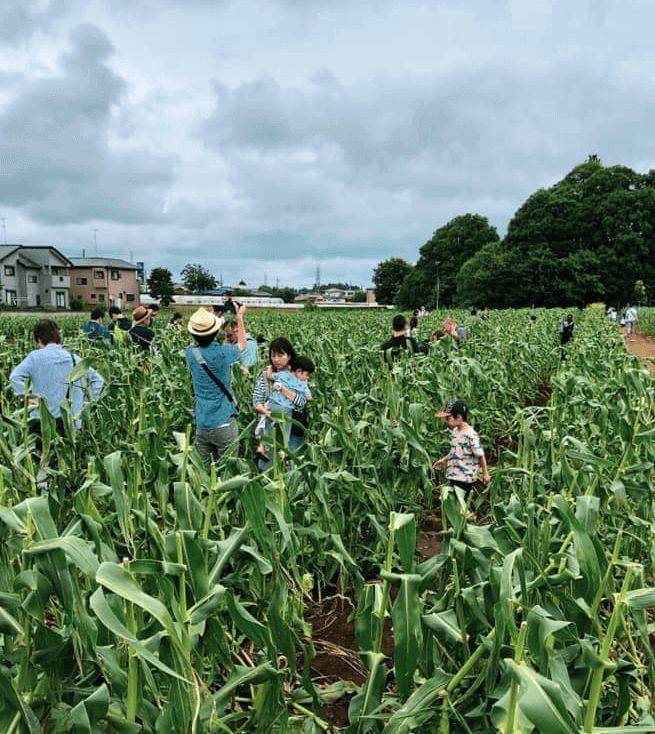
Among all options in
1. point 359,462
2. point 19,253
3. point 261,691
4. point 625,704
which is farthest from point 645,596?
point 19,253

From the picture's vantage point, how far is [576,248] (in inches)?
1834

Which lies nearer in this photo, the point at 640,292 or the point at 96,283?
the point at 640,292

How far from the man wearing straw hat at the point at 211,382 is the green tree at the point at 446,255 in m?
62.0

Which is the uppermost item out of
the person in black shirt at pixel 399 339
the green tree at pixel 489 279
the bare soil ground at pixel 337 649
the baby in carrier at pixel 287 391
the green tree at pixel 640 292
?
the green tree at pixel 489 279

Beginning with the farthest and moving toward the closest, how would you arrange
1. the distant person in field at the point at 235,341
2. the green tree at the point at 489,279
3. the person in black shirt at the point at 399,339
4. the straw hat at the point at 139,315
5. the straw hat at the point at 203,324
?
the green tree at the point at 489,279, the straw hat at the point at 139,315, the person in black shirt at the point at 399,339, the distant person in field at the point at 235,341, the straw hat at the point at 203,324

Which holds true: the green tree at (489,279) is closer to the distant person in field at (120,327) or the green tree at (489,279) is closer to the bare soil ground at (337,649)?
the distant person in field at (120,327)

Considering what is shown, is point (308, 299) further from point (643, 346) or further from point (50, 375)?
point (50, 375)

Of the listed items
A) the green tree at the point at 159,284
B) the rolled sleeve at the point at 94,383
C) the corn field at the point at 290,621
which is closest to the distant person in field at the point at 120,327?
the rolled sleeve at the point at 94,383

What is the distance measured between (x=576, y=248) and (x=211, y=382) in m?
48.6

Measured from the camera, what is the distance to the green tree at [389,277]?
9550 centimetres

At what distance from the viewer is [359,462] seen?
12.8ft

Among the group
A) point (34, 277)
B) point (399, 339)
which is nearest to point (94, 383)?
point (399, 339)

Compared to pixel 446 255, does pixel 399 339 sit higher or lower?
lower

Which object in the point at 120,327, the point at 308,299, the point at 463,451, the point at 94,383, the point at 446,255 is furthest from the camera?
the point at 308,299
